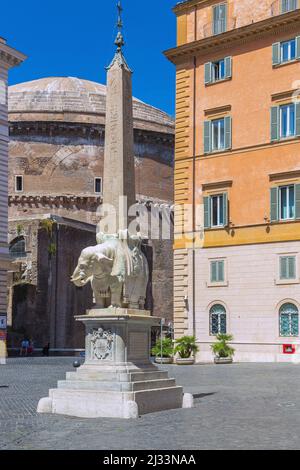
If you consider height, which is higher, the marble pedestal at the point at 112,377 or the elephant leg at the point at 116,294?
the elephant leg at the point at 116,294

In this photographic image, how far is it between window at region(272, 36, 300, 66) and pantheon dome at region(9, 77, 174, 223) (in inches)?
849

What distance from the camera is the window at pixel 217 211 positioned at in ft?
86.2

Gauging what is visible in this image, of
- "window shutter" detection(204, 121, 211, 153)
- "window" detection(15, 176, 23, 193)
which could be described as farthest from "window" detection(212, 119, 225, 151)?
"window" detection(15, 176, 23, 193)

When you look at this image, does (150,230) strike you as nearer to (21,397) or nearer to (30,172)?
(30,172)

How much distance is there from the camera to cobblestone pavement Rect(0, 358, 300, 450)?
26.4 feet

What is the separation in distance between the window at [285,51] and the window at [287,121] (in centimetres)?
153

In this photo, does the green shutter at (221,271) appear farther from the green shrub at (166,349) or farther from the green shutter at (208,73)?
the green shutter at (208,73)

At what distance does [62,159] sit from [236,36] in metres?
21.7

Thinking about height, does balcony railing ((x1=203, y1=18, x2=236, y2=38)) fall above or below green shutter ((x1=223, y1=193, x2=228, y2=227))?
above

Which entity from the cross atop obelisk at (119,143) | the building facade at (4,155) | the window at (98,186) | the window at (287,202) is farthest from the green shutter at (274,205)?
the window at (98,186)

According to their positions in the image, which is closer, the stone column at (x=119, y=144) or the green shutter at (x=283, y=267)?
the stone column at (x=119, y=144)

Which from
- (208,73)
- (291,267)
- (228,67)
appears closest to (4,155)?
(208,73)

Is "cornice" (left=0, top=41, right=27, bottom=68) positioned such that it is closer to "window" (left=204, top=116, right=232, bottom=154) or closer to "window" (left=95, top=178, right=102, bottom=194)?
"window" (left=204, top=116, right=232, bottom=154)

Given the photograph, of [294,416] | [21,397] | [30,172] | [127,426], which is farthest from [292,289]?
[30,172]
